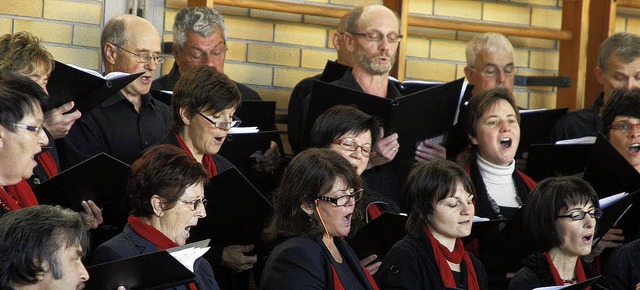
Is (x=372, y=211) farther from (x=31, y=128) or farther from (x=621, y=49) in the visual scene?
(x=621, y=49)

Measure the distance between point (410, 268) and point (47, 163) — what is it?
1.23 meters

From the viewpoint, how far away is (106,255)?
9.85 feet

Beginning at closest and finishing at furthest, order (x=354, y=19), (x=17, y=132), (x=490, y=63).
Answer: (x=17, y=132)
(x=354, y=19)
(x=490, y=63)

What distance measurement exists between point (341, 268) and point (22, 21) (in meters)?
2.39

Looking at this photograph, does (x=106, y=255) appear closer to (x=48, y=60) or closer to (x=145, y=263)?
(x=145, y=263)

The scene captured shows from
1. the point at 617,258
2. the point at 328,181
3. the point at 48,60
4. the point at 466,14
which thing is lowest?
the point at 617,258

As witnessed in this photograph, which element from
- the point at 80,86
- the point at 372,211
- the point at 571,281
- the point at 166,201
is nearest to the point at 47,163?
the point at 80,86

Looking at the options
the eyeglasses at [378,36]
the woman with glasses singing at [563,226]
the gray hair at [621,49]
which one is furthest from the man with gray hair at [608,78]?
the woman with glasses singing at [563,226]

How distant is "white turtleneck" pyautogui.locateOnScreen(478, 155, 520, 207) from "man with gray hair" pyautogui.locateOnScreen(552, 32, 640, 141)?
0.72m

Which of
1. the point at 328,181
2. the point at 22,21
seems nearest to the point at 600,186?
the point at 328,181

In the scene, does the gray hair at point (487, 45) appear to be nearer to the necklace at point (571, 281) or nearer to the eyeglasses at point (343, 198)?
the necklace at point (571, 281)

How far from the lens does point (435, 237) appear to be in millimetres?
3748

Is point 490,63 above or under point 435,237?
above

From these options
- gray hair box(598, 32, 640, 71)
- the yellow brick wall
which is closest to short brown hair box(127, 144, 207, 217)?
the yellow brick wall
